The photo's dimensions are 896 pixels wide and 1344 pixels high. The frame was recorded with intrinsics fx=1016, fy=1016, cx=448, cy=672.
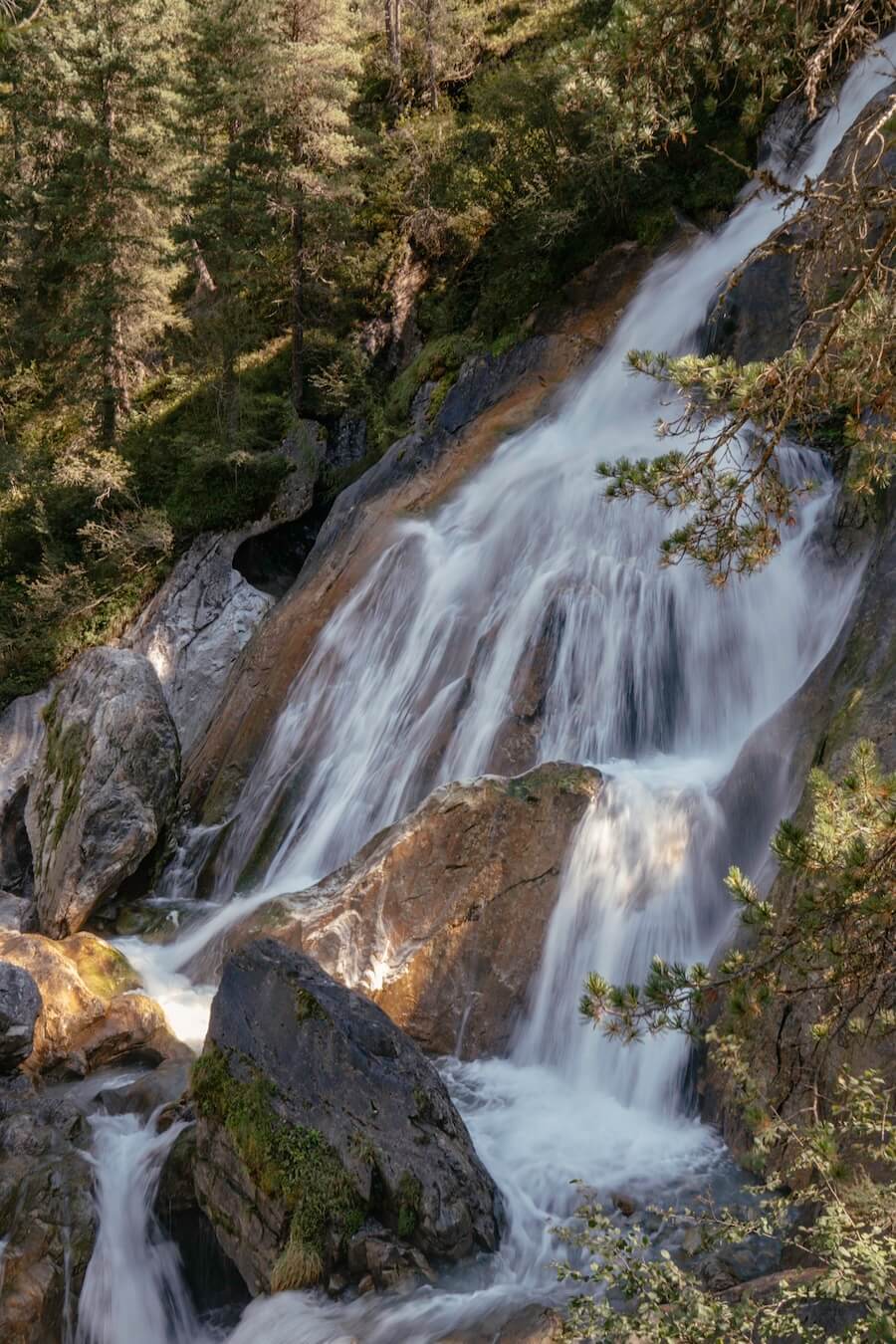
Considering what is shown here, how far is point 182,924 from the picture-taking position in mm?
11562

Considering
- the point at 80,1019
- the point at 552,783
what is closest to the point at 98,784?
the point at 80,1019

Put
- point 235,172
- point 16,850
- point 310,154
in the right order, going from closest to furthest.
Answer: point 16,850, point 235,172, point 310,154

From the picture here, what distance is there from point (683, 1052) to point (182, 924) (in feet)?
20.4

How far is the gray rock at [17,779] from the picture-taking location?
1441 centimetres

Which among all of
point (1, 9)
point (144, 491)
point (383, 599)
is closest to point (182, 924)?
point (383, 599)

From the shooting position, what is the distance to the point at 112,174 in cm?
2111

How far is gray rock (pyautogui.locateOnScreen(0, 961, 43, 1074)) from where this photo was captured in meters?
7.94

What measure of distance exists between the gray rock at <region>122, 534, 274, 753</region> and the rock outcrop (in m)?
1.63

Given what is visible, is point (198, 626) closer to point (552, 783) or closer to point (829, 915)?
point (552, 783)

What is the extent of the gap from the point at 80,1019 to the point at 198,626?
1023cm

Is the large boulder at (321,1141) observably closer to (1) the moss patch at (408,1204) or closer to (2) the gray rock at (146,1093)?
(1) the moss patch at (408,1204)

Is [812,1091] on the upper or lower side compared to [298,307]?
lower

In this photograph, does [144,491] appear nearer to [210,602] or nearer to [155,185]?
[210,602]

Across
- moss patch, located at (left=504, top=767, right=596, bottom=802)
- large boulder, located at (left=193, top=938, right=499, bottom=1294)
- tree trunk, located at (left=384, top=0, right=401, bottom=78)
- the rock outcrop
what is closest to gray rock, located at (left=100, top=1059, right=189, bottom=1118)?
large boulder, located at (left=193, top=938, right=499, bottom=1294)
